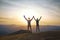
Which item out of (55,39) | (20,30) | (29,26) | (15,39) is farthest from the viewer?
(20,30)

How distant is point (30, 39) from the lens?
15.2ft

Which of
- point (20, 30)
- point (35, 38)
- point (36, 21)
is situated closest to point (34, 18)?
point (36, 21)

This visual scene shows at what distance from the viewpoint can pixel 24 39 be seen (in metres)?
4.65

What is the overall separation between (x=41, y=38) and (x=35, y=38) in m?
0.20

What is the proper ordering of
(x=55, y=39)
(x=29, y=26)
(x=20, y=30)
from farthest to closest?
1. (x=20, y=30)
2. (x=29, y=26)
3. (x=55, y=39)

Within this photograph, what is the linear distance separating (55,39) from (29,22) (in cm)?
259

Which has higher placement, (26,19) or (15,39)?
(26,19)

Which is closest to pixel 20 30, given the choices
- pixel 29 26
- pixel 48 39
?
pixel 29 26

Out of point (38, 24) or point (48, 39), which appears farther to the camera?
point (38, 24)

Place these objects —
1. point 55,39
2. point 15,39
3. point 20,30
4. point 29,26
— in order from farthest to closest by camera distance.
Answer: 1. point 20,30
2. point 29,26
3. point 15,39
4. point 55,39

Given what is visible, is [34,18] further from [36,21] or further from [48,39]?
[48,39]

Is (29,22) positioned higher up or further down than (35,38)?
higher up

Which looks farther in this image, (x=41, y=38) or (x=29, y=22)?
(x=29, y=22)

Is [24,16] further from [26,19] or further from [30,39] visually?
[30,39]
